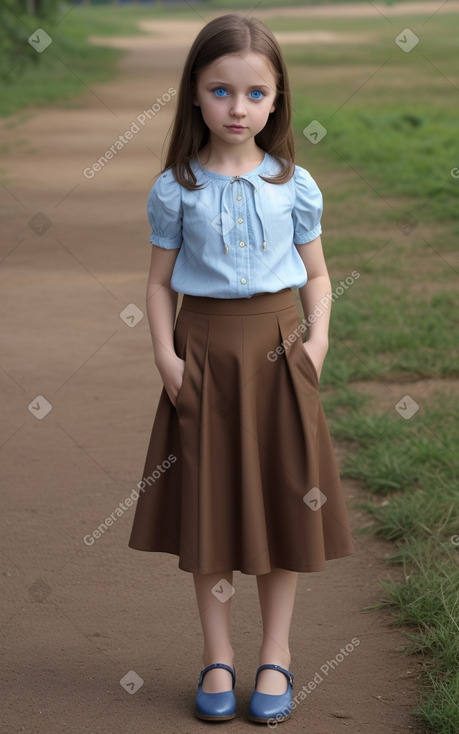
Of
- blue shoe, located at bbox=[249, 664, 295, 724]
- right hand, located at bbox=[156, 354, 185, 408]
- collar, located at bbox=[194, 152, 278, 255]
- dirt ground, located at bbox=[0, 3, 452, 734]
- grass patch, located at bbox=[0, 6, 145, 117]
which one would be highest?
collar, located at bbox=[194, 152, 278, 255]

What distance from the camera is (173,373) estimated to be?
2492 mm

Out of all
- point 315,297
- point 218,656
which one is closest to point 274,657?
point 218,656

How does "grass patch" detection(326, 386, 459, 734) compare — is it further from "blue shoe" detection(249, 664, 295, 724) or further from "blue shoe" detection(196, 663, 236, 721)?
"blue shoe" detection(196, 663, 236, 721)

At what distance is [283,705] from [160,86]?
17784 millimetres

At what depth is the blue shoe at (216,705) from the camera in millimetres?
2553

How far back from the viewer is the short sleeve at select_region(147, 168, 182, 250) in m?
2.47

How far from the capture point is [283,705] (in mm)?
2574

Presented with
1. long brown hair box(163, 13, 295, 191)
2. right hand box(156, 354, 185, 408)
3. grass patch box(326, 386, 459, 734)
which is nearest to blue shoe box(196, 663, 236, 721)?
grass patch box(326, 386, 459, 734)

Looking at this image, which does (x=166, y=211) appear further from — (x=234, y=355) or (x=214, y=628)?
(x=214, y=628)

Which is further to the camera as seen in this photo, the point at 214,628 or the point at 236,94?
the point at 214,628

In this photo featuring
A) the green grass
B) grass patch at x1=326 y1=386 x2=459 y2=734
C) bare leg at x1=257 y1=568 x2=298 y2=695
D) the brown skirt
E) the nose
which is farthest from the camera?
the green grass

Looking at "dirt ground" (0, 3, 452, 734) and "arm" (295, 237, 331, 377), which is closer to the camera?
"arm" (295, 237, 331, 377)

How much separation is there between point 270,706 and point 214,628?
21 cm

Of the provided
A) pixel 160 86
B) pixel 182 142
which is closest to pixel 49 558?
pixel 182 142
